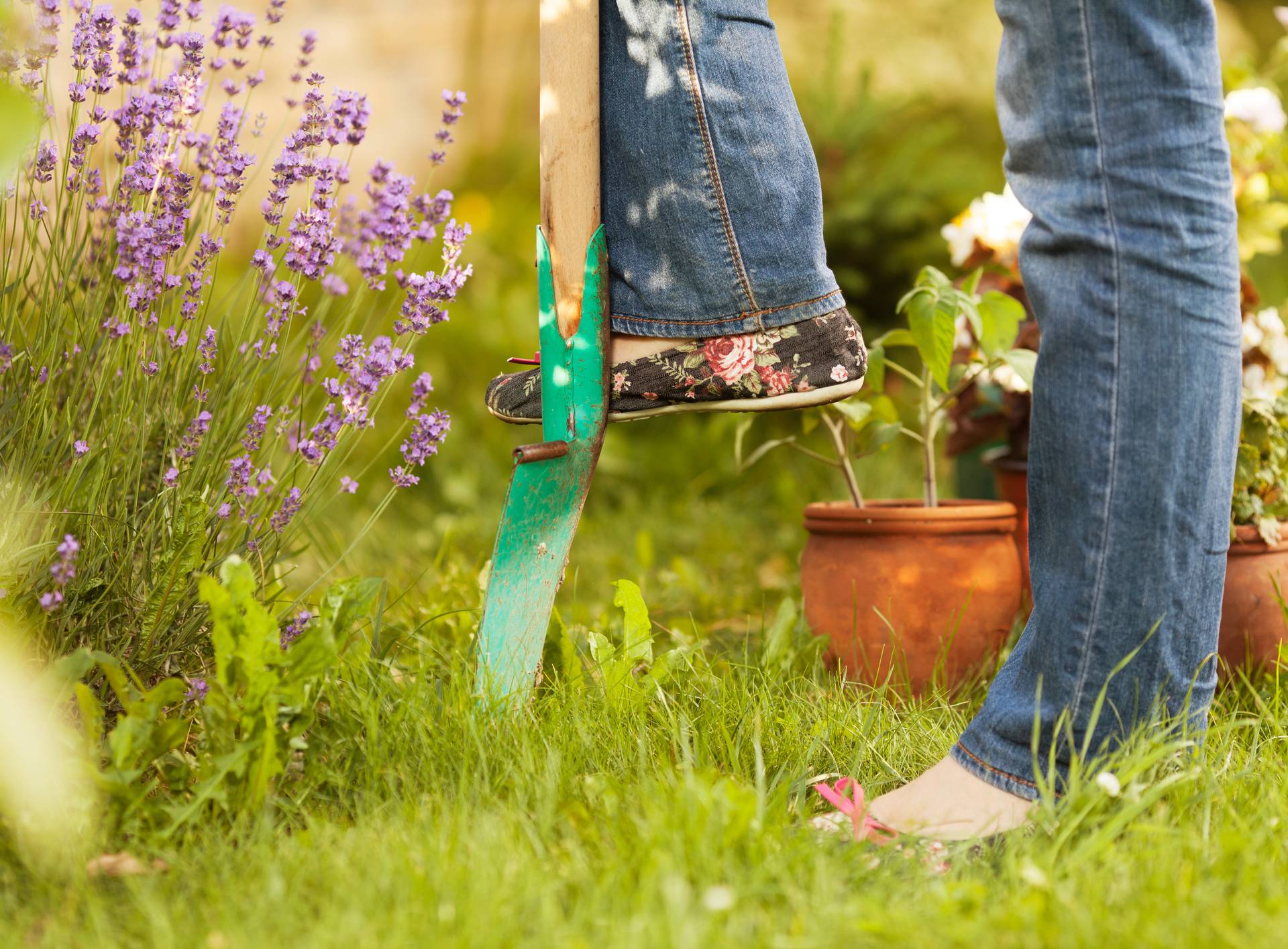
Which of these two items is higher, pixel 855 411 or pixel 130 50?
pixel 130 50

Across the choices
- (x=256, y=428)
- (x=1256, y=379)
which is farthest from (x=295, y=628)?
(x=1256, y=379)

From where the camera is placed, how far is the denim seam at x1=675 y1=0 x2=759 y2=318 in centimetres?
135

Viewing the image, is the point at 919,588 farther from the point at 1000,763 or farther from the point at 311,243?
the point at 311,243

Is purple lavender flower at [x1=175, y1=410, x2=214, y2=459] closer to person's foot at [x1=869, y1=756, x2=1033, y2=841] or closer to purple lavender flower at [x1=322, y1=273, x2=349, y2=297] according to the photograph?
purple lavender flower at [x1=322, y1=273, x2=349, y2=297]

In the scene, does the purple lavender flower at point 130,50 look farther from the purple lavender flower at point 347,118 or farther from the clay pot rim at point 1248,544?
the clay pot rim at point 1248,544

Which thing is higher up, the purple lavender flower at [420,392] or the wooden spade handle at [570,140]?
the wooden spade handle at [570,140]

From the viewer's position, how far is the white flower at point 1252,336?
2.01 m

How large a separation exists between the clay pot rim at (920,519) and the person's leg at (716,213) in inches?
18.2

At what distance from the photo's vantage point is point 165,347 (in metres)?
1.47

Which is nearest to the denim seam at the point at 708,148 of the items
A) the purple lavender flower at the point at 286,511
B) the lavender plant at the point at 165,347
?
the lavender plant at the point at 165,347

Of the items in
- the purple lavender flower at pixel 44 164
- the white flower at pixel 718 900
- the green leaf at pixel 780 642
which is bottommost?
the green leaf at pixel 780 642

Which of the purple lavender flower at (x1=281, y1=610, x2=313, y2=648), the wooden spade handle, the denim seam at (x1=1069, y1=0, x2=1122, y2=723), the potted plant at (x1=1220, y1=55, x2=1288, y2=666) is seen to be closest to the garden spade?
the wooden spade handle

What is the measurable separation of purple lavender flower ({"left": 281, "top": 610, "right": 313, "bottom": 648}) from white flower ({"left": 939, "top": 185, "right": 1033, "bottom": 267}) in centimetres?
149

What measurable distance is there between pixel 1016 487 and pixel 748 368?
987 mm
